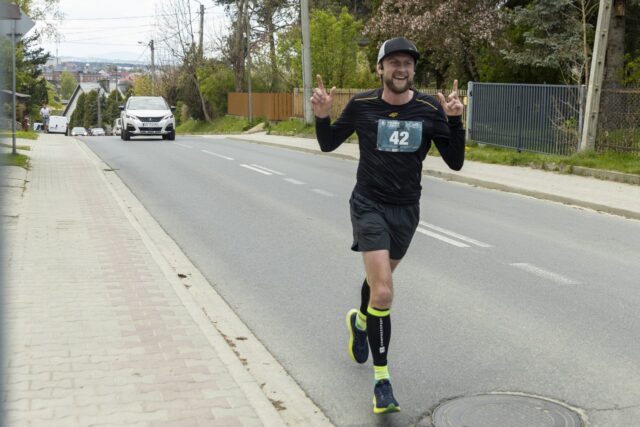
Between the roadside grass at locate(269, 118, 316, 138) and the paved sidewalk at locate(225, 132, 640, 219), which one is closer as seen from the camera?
the paved sidewalk at locate(225, 132, 640, 219)

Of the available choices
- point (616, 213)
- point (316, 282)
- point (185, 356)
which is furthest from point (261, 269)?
point (616, 213)

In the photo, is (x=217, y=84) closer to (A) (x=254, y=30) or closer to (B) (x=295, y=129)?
(A) (x=254, y=30)

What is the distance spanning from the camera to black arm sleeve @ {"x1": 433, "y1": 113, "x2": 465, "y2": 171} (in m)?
4.82

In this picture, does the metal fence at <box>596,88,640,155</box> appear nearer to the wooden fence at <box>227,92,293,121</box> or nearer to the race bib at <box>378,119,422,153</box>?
the race bib at <box>378,119,422,153</box>

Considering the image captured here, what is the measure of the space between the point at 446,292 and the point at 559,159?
11.6 meters

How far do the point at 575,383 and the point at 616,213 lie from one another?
803 centimetres

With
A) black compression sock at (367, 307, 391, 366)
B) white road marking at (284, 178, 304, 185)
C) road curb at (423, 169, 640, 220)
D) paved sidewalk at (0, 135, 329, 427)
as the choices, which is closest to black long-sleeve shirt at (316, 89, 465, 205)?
black compression sock at (367, 307, 391, 366)

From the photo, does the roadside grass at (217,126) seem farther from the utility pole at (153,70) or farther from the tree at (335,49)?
the tree at (335,49)

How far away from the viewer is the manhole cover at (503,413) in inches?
174

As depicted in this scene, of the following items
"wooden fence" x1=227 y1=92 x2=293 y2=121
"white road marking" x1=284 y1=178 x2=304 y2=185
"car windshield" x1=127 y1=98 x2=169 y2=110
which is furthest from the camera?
"wooden fence" x1=227 y1=92 x2=293 y2=121

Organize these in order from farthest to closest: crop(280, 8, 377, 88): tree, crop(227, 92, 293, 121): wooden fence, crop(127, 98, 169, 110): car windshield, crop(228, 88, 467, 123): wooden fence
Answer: crop(227, 92, 293, 121): wooden fence, crop(228, 88, 467, 123): wooden fence, crop(280, 8, 377, 88): tree, crop(127, 98, 169, 110): car windshield

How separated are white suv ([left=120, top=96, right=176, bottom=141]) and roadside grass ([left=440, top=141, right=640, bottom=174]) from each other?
48.1ft

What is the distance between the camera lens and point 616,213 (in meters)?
12.6

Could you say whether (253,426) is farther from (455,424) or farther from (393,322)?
(393,322)
